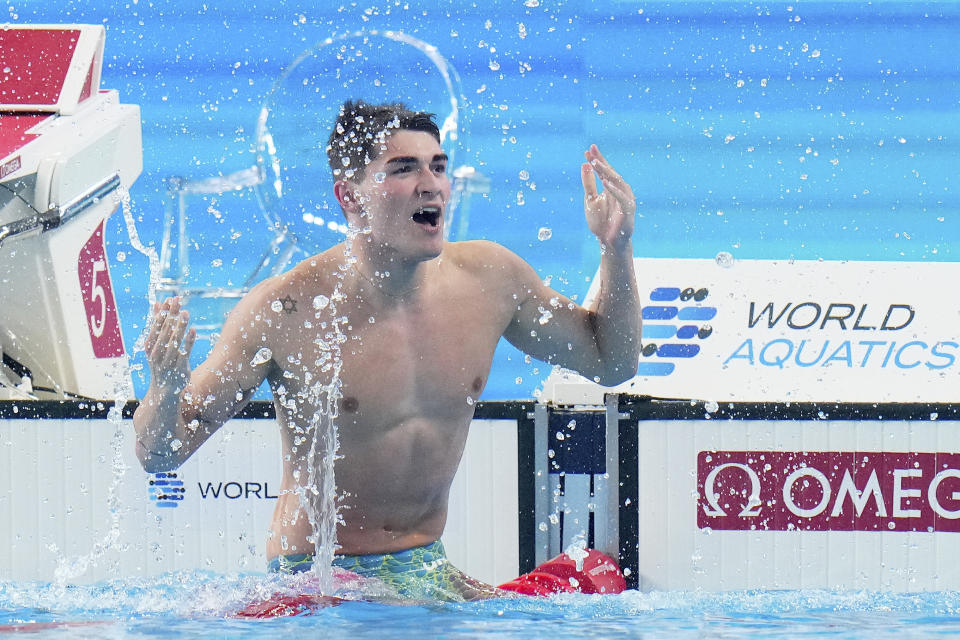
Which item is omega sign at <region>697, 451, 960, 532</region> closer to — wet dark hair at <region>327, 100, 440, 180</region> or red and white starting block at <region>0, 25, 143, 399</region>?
wet dark hair at <region>327, 100, 440, 180</region>

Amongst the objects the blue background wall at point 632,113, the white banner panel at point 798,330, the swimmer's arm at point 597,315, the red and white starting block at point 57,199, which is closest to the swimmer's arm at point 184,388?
the swimmer's arm at point 597,315

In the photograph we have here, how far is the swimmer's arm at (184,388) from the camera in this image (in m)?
2.09

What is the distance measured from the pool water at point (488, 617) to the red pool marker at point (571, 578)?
0.53 ft

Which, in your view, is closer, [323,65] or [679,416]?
[679,416]

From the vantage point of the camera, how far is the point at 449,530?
3297 millimetres

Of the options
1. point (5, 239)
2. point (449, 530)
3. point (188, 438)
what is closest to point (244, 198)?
point (5, 239)

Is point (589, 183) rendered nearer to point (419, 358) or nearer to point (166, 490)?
point (419, 358)

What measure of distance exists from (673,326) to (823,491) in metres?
0.91

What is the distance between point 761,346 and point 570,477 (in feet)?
3.19

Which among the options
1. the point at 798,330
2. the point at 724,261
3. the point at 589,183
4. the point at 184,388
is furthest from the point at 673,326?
the point at 184,388

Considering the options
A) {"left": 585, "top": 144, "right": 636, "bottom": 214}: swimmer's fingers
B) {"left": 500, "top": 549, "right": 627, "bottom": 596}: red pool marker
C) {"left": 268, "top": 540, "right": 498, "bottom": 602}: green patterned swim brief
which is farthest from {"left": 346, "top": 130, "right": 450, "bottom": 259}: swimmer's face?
{"left": 500, "top": 549, "right": 627, "bottom": 596}: red pool marker

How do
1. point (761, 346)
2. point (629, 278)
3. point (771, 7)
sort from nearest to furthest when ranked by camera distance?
point (629, 278) → point (761, 346) → point (771, 7)

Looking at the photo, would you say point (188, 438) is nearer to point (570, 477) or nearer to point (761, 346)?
point (570, 477)

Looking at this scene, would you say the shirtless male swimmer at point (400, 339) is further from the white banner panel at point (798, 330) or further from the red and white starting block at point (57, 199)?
the white banner panel at point (798, 330)
